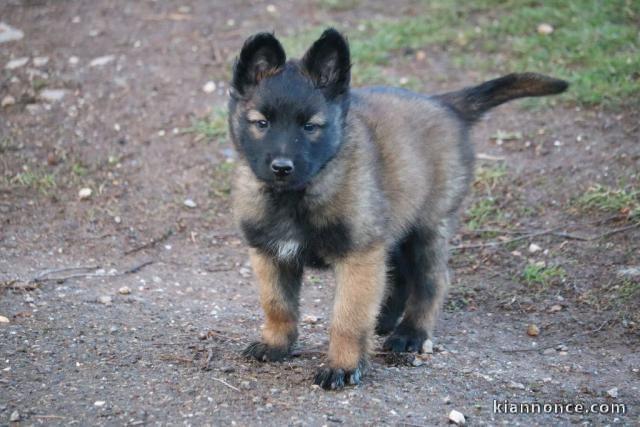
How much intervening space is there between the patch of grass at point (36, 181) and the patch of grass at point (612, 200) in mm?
4018

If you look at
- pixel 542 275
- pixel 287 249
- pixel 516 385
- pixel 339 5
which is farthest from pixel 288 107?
pixel 339 5

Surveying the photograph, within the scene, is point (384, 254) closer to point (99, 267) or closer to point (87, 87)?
point (99, 267)

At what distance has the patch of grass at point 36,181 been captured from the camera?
279 inches

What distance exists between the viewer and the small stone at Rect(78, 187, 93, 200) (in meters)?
7.04

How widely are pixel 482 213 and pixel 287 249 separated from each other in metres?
2.66

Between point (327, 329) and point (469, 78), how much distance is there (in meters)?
3.73

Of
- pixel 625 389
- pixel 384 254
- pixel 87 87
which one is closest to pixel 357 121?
pixel 384 254

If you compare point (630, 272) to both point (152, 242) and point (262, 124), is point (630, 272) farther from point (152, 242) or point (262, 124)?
point (152, 242)

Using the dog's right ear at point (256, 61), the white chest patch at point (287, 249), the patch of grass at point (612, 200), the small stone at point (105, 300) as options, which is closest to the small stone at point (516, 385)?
the white chest patch at point (287, 249)

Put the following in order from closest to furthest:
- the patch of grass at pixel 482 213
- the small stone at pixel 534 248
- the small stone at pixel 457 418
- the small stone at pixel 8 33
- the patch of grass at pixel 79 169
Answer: the small stone at pixel 457 418
the small stone at pixel 534 248
the patch of grass at pixel 482 213
the patch of grass at pixel 79 169
the small stone at pixel 8 33

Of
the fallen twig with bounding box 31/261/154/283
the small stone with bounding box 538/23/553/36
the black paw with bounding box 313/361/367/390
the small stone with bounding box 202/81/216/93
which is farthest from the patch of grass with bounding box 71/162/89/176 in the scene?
the small stone with bounding box 538/23/553/36

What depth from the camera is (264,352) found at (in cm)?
480

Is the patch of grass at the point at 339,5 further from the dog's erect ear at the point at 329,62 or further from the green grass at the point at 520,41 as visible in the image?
the dog's erect ear at the point at 329,62

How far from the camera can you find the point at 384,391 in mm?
4461
